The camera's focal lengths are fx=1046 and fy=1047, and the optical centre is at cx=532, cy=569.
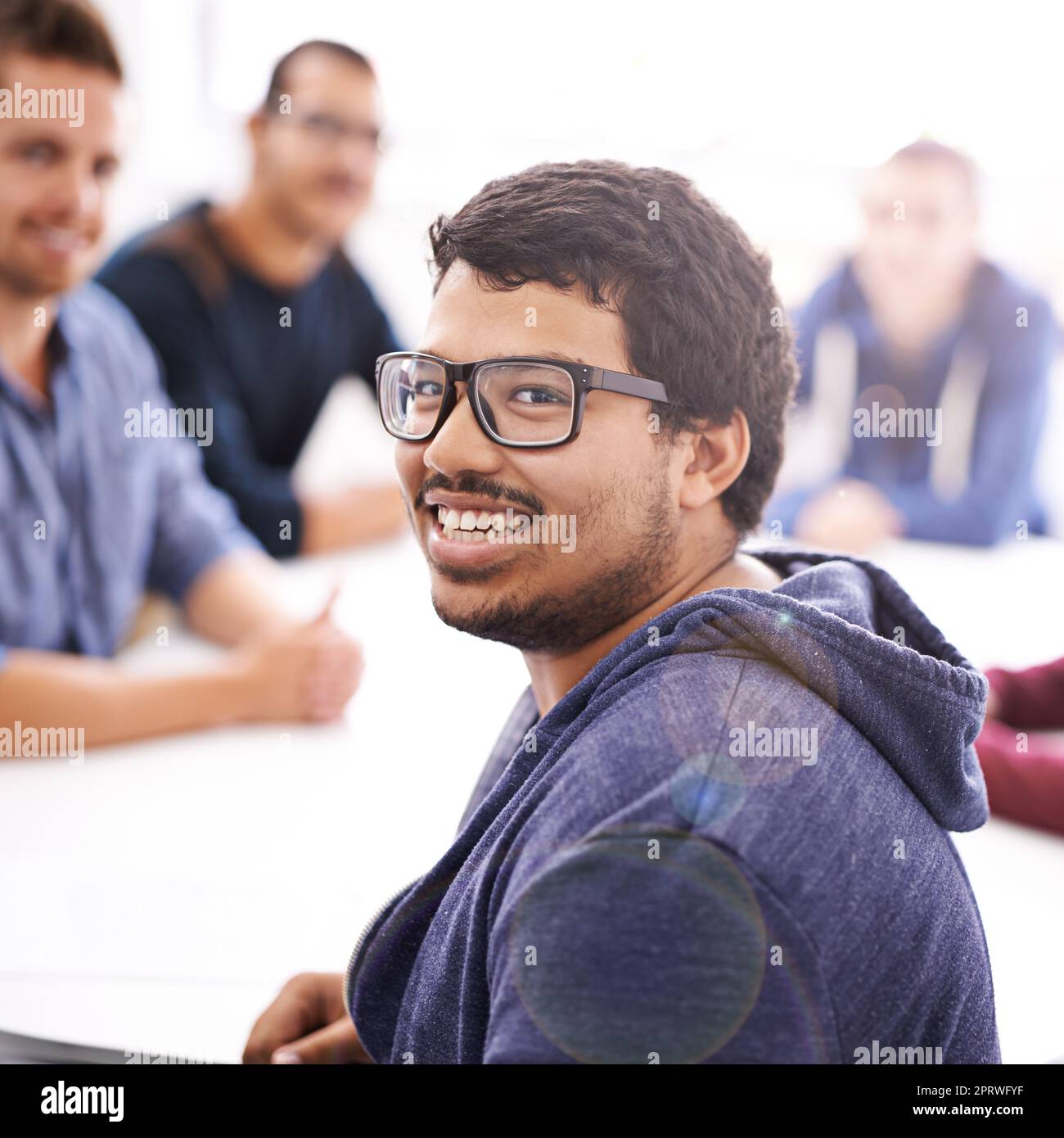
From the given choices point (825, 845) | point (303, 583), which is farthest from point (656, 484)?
point (303, 583)

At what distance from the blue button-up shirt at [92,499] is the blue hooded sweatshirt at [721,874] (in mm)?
947

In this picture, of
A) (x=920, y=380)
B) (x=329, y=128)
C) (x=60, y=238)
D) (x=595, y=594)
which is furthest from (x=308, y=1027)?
(x=920, y=380)

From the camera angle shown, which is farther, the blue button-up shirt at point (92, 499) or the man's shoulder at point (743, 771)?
the blue button-up shirt at point (92, 499)

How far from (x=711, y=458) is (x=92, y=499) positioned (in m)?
1.05

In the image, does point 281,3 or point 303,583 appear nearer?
point 303,583

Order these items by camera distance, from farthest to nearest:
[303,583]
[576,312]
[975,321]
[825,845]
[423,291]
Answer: [423,291]
[975,321]
[303,583]
[576,312]
[825,845]

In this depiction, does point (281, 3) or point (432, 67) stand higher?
point (281, 3)

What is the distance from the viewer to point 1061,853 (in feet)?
3.65

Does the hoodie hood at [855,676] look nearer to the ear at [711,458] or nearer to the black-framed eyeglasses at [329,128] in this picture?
the ear at [711,458]

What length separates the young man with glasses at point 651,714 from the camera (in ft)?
1.55

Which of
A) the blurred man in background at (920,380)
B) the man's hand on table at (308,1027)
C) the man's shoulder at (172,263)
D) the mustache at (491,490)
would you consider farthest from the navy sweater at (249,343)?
the mustache at (491,490)

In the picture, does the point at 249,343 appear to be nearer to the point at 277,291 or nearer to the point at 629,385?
the point at 277,291
